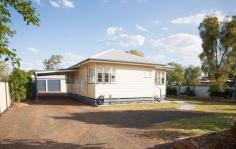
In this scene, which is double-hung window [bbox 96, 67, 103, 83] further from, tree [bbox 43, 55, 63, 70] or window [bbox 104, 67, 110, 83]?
tree [bbox 43, 55, 63, 70]

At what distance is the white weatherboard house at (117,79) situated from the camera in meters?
17.6

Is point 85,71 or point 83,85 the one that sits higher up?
point 85,71

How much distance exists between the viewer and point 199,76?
41.4m

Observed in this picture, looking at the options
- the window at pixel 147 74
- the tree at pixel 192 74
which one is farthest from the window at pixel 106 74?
the tree at pixel 192 74

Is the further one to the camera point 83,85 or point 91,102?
point 83,85

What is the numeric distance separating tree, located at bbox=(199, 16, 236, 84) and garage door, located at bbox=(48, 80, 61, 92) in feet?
93.6

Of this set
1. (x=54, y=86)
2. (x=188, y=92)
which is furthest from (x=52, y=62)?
(x=188, y=92)

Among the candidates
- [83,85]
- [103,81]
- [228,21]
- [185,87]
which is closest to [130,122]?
[103,81]

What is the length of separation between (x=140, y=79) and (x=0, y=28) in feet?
55.7

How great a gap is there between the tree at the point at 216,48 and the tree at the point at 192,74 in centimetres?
1257

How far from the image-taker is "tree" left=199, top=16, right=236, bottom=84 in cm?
2658

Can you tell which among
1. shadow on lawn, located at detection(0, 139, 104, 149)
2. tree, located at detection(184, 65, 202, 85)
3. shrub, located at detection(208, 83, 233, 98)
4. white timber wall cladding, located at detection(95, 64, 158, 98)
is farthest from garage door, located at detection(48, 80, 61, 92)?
shadow on lawn, located at detection(0, 139, 104, 149)

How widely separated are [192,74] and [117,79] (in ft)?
90.0

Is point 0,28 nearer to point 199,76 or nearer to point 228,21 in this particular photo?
point 228,21
